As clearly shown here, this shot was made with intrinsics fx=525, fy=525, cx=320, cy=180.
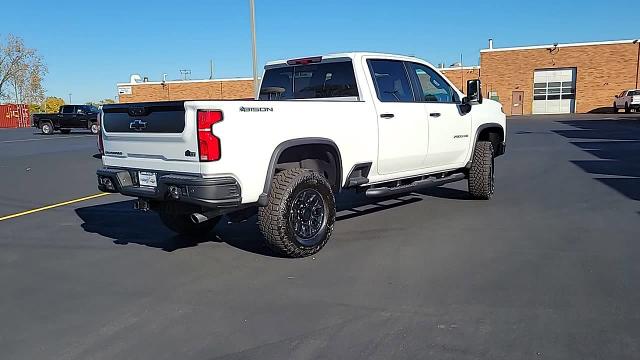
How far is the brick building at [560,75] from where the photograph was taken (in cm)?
4553

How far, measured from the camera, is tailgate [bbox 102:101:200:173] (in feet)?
15.5

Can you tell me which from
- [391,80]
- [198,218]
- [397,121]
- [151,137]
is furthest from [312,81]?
[198,218]

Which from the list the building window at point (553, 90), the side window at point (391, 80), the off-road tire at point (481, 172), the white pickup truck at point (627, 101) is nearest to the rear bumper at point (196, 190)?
the side window at point (391, 80)

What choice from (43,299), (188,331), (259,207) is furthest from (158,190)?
(188,331)

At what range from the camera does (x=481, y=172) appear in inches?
317

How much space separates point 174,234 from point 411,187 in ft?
10.1

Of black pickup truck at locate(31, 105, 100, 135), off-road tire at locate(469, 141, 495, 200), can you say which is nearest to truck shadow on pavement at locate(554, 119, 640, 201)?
off-road tire at locate(469, 141, 495, 200)

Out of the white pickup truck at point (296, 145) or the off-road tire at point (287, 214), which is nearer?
the white pickup truck at point (296, 145)

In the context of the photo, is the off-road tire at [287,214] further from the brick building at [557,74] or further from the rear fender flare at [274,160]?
the brick building at [557,74]

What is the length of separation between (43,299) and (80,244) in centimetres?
187

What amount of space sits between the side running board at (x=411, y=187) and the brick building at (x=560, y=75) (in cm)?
4273

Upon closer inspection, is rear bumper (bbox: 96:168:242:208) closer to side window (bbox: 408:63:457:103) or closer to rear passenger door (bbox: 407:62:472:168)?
rear passenger door (bbox: 407:62:472:168)

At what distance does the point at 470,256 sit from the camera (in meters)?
5.30

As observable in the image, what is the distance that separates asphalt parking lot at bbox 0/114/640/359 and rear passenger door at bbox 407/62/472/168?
814mm
